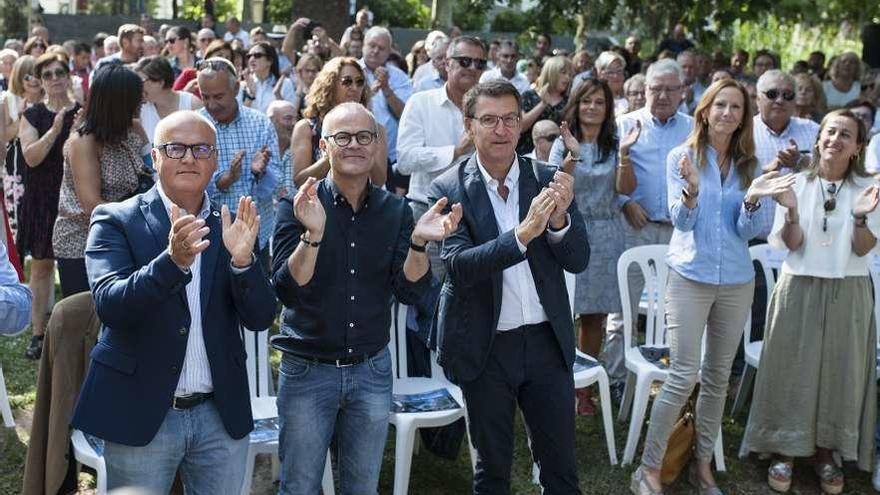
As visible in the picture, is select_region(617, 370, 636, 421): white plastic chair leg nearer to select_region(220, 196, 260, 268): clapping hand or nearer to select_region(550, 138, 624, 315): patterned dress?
select_region(550, 138, 624, 315): patterned dress

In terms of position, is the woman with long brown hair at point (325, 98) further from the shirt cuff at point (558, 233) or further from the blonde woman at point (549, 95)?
the shirt cuff at point (558, 233)

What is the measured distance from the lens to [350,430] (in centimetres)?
383

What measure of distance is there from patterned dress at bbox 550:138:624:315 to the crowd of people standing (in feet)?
0.04

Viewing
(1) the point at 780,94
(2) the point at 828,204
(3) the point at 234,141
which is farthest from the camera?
(1) the point at 780,94

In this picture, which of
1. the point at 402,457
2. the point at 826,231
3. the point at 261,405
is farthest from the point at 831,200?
the point at 261,405

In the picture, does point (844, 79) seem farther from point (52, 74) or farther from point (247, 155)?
point (52, 74)

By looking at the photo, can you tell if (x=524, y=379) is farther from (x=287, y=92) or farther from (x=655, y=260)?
(x=287, y=92)

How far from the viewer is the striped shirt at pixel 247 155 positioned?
5.48 meters

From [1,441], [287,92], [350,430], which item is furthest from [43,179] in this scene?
[350,430]

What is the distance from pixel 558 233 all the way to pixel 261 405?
1.72 m

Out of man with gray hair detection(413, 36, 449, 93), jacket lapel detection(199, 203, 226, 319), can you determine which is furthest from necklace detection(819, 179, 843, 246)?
man with gray hair detection(413, 36, 449, 93)

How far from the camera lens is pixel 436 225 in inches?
139

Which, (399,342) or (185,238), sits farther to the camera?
(399,342)

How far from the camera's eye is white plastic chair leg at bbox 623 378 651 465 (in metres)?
5.43
